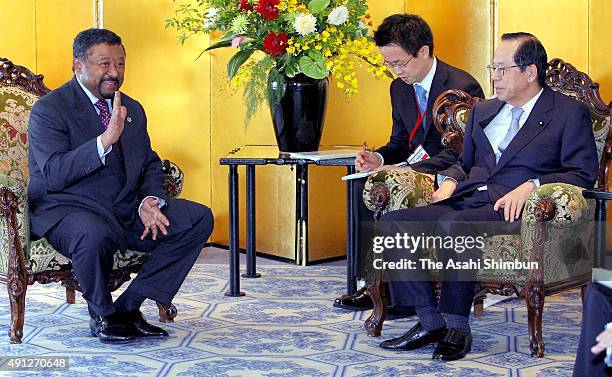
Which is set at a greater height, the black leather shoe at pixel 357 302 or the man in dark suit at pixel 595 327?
the man in dark suit at pixel 595 327

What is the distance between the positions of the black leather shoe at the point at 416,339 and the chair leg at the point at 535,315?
337 mm

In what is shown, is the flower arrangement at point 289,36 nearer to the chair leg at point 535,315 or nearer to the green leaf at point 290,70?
the green leaf at point 290,70

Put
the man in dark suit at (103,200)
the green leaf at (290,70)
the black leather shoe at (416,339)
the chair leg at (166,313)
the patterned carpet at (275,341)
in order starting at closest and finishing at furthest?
the patterned carpet at (275,341) < the black leather shoe at (416,339) < the man in dark suit at (103,200) < the chair leg at (166,313) < the green leaf at (290,70)

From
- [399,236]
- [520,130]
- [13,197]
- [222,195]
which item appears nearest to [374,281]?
[399,236]

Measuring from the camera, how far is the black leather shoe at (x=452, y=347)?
384cm

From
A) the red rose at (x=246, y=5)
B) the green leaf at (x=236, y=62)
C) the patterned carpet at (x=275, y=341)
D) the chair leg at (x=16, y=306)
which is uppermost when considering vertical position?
the red rose at (x=246, y=5)

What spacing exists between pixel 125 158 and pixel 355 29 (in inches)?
52.3

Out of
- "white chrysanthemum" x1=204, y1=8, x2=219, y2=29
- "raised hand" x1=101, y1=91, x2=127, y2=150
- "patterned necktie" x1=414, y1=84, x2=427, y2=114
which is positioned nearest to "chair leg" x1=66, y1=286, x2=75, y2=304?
"raised hand" x1=101, y1=91, x2=127, y2=150

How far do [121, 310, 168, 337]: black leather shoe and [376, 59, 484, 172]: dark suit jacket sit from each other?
4.34ft

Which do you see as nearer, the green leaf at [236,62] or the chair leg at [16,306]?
the chair leg at [16,306]

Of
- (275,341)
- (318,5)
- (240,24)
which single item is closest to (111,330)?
(275,341)

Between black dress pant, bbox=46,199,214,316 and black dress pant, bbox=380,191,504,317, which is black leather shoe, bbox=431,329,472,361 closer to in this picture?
black dress pant, bbox=380,191,504,317

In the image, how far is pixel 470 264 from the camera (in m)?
3.95

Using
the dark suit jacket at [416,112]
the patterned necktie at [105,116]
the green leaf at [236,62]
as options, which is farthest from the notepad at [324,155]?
the patterned necktie at [105,116]
